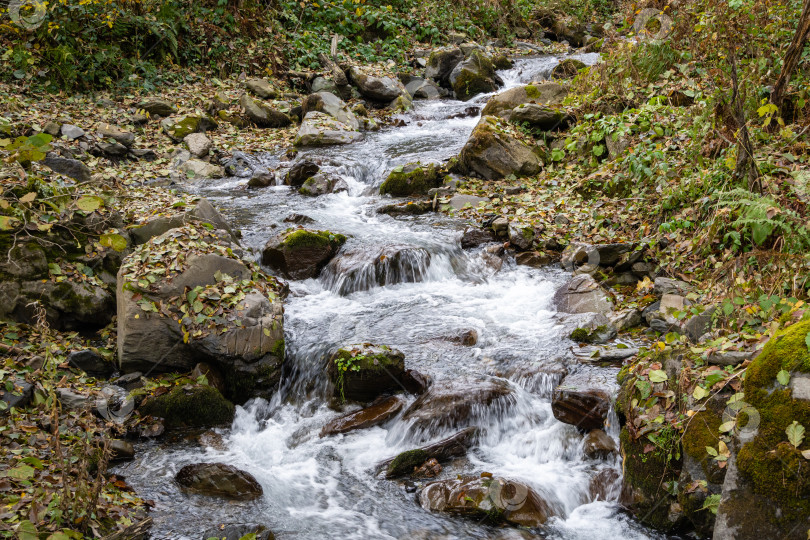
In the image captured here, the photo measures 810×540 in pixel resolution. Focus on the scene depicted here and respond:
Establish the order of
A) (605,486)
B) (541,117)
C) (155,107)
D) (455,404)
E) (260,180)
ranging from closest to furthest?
(605,486) < (455,404) < (541,117) < (260,180) < (155,107)

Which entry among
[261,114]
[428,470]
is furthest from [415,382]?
[261,114]

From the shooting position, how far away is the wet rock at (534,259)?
8312mm

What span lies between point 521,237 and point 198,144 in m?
8.17

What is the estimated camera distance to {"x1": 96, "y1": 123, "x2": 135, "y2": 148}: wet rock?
12.0 metres

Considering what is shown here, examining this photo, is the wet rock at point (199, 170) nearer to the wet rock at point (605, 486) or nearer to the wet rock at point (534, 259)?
the wet rock at point (534, 259)

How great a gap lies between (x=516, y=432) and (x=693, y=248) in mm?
3307

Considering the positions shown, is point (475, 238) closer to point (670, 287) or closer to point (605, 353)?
point (670, 287)

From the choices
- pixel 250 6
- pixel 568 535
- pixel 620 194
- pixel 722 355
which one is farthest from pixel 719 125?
pixel 250 6

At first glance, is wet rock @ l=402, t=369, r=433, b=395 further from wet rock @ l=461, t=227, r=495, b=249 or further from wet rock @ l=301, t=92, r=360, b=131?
wet rock @ l=301, t=92, r=360, b=131

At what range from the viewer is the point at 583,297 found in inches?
281

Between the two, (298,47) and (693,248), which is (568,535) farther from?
(298,47)

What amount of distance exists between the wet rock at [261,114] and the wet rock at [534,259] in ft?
29.9

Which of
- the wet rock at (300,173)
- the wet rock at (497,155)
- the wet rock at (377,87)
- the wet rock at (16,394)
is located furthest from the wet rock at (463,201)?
the wet rock at (377,87)

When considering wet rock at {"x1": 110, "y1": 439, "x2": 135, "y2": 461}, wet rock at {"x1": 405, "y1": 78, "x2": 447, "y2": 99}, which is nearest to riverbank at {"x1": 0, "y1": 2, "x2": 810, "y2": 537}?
wet rock at {"x1": 110, "y1": 439, "x2": 135, "y2": 461}
